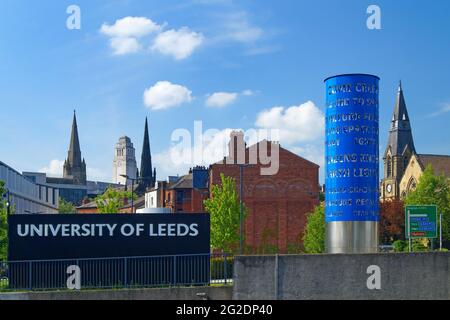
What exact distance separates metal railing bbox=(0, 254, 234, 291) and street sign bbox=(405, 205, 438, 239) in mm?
10443

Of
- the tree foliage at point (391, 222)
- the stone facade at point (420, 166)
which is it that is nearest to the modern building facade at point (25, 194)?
the tree foliage at point (391, 222)

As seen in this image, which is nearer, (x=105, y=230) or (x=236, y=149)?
(x=105, y=230)

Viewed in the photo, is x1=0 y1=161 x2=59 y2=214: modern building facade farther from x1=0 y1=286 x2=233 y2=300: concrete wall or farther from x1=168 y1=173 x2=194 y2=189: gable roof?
x1=0 y1=286 x2=233 y2=300: concrete wall

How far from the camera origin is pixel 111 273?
22.0 m

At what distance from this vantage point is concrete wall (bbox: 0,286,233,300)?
2045 centimetres

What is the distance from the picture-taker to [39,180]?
499 feet

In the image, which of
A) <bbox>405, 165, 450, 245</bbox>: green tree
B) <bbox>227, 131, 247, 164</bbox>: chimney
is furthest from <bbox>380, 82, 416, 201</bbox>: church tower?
<bbox>227, 131, 247, 164</bbox>: chimney

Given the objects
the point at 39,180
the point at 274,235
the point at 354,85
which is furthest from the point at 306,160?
the point at 39,180

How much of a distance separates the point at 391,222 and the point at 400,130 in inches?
2326

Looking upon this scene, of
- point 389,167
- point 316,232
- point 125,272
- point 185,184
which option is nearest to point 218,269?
point 125,272

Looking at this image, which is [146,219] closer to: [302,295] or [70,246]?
[70,246]

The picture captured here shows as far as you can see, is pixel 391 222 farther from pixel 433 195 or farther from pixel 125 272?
pixel 125 272
